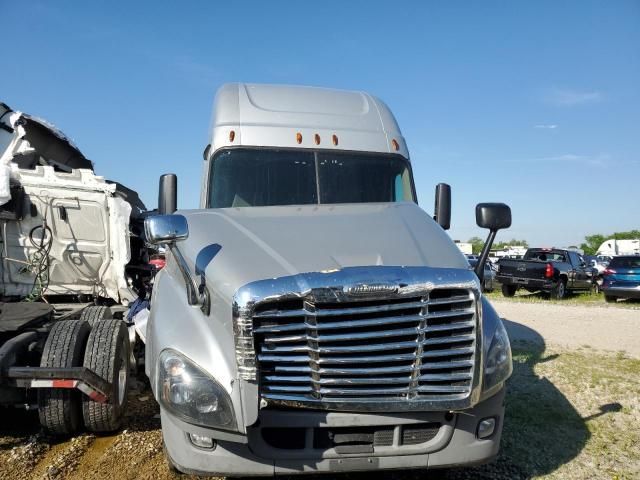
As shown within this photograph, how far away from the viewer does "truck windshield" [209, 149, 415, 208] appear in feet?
15.1

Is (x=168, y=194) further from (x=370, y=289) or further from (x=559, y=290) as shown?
(x=559, y=290)

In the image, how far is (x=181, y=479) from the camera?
3.56m

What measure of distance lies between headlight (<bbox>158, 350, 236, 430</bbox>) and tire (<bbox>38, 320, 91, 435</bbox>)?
163 centimetres

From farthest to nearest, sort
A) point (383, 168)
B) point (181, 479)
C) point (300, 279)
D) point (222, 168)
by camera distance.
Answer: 1. point (383, 168)
2. point (222, 168)
3. point (181, 479)
4. point (300, 279)

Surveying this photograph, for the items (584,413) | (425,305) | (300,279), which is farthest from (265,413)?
(584,413)

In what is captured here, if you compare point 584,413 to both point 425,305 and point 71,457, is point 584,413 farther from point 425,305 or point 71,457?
point 71,457

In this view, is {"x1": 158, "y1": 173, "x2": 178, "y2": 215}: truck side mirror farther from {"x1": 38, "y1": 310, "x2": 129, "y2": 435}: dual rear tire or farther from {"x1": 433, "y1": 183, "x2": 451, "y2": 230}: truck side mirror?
{"x1": 433, "y1": 183, "x2": 451, "y2": 230}: truck side mirror

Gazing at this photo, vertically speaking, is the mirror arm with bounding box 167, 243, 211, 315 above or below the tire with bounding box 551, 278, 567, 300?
above

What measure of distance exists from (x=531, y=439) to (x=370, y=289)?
283 centimetres

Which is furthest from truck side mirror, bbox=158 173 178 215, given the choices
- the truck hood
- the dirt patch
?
the dirt patch

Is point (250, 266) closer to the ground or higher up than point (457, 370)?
higher up

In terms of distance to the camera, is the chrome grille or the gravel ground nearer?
the chrome grille

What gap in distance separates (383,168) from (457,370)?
2.63 m

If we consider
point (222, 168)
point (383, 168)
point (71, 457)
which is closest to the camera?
point (71, 457)
